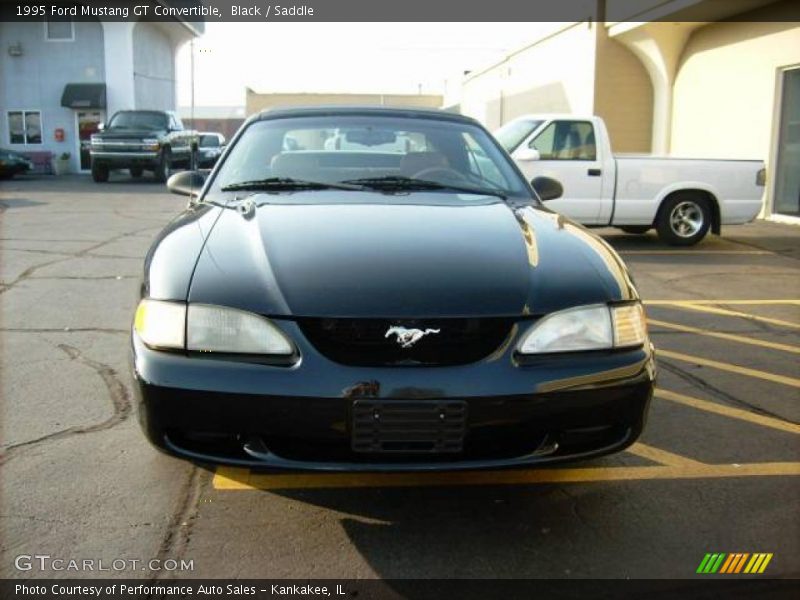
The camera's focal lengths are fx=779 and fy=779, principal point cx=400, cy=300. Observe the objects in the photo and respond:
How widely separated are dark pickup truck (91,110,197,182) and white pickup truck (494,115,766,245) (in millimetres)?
12904

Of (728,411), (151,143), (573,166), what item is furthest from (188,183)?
(151,143)

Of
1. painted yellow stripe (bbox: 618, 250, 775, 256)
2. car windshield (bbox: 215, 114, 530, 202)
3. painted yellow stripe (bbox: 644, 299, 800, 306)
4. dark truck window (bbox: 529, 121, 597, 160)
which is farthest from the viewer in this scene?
dark truck window (bbox: 529, 121, 597, 160)

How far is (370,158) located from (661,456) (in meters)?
2.02

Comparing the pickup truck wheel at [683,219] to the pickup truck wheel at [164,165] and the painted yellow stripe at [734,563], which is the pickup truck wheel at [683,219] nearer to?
the painted yellow stripe at [734,563]

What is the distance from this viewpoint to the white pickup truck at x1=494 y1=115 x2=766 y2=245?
33.4ft

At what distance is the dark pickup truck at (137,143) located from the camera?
2102 centimetres

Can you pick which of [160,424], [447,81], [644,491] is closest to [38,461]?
[160,424]

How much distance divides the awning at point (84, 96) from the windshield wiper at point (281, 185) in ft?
88.1

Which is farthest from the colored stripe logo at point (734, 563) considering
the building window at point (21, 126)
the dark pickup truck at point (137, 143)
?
the building window at point (21, 126)

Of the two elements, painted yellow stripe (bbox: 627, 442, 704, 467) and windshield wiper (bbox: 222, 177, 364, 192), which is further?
windshield wiper (bbox: 222, 177, 364, 192)

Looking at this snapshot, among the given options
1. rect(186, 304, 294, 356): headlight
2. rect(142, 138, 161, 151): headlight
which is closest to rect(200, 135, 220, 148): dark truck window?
rect(142, 138, 161, 151): headlight

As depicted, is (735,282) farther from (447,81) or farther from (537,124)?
(447,81)

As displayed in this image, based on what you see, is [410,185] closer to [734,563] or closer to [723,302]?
[734,563]

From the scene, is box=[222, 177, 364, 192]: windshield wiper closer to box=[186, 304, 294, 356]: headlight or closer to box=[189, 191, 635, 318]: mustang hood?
box=[189, 191, 635, 318]: mustang hood
